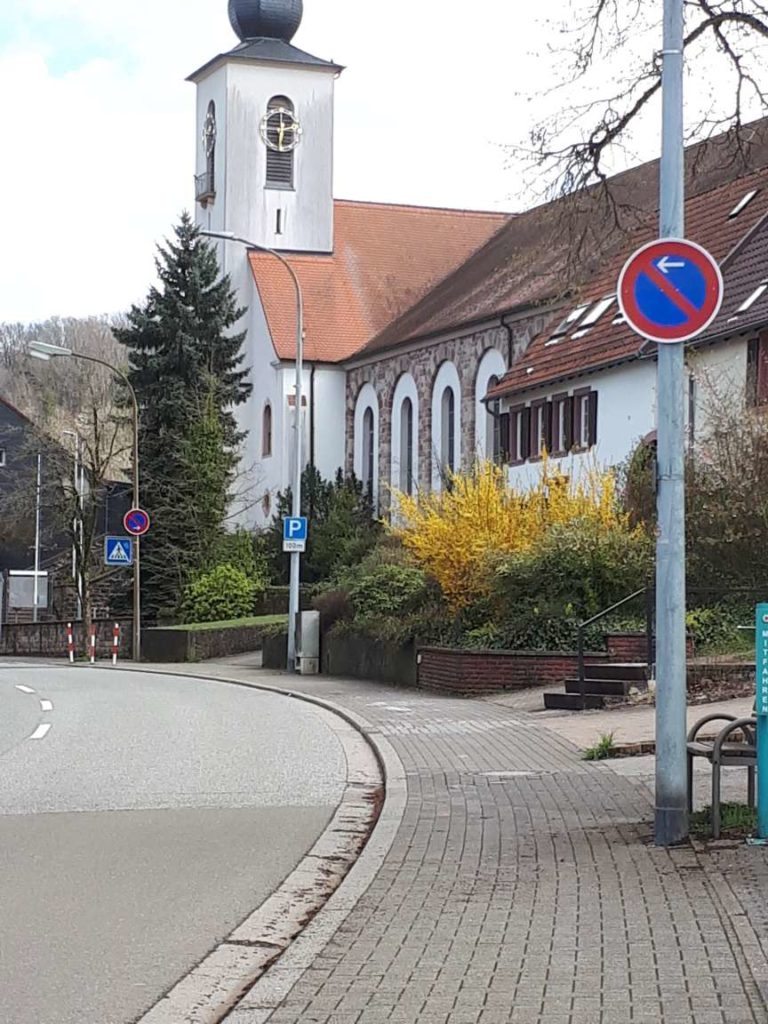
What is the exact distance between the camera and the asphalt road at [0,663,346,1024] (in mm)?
7574

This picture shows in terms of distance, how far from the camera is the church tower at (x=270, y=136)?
69375 mm

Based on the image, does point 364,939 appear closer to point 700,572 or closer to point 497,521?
point 700,572

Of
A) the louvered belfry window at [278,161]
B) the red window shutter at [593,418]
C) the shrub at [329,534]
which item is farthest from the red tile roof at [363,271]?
the red window shutter at [593,418]

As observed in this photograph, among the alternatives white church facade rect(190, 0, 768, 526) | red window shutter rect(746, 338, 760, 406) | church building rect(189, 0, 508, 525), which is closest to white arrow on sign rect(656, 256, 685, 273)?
red window shutter rect(746, 338, 760, 406)

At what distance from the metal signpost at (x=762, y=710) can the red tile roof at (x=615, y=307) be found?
2514cm

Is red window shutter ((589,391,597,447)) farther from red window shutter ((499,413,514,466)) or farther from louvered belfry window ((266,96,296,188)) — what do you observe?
louvered belfry window ((266,96,296,188))

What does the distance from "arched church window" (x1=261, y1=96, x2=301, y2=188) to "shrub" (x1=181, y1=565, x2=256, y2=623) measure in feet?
72.7

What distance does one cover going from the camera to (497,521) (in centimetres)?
2894

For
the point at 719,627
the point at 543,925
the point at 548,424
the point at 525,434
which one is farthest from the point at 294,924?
the point at 525,434

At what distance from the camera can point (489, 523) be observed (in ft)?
95.1

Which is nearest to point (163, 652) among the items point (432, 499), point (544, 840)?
point (432, 499)

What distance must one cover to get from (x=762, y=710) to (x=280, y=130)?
6238cm

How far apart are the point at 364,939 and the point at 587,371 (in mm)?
35374

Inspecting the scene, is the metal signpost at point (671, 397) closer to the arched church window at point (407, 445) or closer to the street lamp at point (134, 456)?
the street lamp at point (134, 456)
